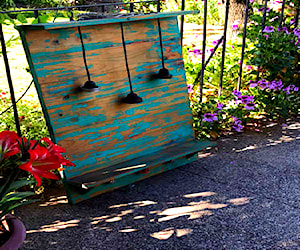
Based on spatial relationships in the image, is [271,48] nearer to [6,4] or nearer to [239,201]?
[239,201]

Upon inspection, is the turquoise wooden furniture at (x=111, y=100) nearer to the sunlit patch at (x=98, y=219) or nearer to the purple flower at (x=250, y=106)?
the sunlit patch at (x=98, y=219)

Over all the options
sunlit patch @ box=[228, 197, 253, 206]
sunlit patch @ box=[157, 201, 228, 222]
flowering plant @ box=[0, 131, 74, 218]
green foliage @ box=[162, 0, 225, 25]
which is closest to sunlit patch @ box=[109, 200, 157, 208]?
sunlit patch @ box=[157, 201, 228, 222]

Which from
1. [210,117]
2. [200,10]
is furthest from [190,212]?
[200,10]

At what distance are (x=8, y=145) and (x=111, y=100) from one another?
1.20 m

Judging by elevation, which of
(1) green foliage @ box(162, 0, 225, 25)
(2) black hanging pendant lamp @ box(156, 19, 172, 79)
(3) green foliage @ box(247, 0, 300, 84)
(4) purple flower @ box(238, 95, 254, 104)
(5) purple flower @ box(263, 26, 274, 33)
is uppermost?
(2) black hanging pendant lamp @ box(156, 19, 172, 79)

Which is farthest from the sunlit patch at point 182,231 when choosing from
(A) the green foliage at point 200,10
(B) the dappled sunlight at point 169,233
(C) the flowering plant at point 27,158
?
(A) the green foliage at point 200,10

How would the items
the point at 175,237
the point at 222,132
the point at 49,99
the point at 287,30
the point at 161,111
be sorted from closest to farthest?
the point at 175,237 < the point at 49,99 < the point at 161,111 < the point at 222,132 < the point at 287,30

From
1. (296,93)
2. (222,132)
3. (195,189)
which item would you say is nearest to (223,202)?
(195,189)

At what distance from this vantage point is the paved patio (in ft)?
6.66

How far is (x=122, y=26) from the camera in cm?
247

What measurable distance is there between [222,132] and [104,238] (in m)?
1.83

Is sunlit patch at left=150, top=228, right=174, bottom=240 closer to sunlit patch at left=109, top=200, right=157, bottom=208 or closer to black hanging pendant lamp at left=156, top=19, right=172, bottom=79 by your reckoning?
sunlit patch at left=109, top=200, right=157, bottom=208

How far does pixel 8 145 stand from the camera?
52.5 inches

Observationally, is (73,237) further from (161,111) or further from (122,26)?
(122,26)
